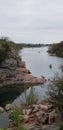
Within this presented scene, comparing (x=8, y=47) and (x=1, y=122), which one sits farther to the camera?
(x=8, y=47)

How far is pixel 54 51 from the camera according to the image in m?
117

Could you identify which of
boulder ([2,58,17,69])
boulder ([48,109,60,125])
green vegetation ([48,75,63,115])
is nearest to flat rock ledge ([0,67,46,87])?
boulder ([2,58,17,69])

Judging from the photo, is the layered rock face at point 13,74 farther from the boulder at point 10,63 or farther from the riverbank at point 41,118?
the riverbank at point 41,118

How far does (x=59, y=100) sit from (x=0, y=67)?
3005cm

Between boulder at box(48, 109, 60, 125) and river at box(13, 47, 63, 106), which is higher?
boulder at box(48, 109, 60, 125)

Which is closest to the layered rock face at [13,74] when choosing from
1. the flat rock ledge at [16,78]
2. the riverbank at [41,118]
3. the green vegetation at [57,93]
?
the flat rock ledge at [16,78]

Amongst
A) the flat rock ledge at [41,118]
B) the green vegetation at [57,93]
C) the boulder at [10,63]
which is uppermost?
the green vegetation at [57,93]

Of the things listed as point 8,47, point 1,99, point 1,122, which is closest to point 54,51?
point 8,47

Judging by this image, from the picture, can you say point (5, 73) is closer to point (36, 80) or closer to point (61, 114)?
point (36, 80)

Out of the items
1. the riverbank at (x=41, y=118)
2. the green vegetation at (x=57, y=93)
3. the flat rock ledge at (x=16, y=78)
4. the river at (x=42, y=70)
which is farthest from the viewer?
the flat rock ledge at (x=16, y=78)

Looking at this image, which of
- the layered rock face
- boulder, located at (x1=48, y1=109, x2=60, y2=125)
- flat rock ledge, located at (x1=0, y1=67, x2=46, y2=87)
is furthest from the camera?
the layered rock face

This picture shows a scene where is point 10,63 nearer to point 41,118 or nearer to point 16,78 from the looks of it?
point 16,78

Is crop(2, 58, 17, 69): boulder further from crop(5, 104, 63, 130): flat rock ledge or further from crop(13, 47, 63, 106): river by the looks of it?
crop(5, 104, 63, 130): flat rock ledge

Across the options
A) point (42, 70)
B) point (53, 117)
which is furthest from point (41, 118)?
point (42, 70)
